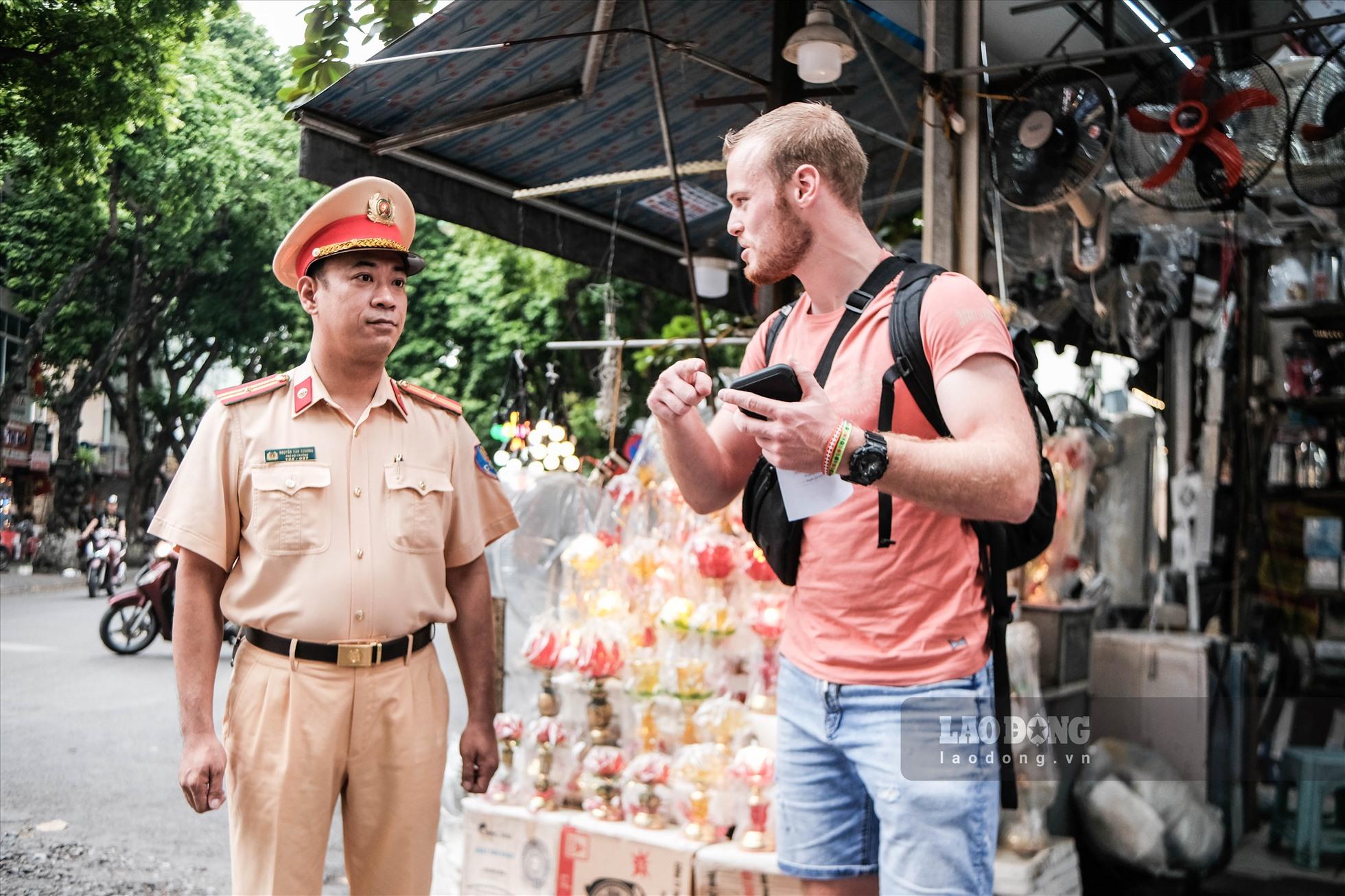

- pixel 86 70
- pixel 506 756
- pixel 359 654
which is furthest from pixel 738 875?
pixel 86 70

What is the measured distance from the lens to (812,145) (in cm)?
186

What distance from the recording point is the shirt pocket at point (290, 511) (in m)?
2.25

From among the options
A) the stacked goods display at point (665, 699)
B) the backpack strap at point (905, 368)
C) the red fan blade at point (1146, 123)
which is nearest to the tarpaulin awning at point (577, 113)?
the red fan blade at point (1146, 123)

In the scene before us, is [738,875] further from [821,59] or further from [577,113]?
[577,113]

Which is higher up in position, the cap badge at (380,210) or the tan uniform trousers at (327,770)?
the cap badge at (380,210)

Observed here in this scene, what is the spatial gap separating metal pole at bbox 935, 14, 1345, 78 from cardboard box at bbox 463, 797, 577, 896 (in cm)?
279

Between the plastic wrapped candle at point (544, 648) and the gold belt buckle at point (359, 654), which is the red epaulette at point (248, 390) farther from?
the plastic wrapped candle at point (544, 648)

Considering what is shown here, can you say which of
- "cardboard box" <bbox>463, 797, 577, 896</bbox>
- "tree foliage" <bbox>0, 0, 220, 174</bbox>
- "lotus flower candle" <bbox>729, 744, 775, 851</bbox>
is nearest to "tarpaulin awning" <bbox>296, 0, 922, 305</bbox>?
"tree foliage" <bbox>0, 0, 220, 174</bbox>

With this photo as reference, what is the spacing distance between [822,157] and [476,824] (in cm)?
261

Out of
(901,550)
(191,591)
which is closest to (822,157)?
(901,550)

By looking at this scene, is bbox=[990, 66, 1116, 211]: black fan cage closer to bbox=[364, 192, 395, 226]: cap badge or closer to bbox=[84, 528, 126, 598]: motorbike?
bbox=[364, 192, 395, 226]: cap badge

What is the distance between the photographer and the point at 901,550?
183 cm

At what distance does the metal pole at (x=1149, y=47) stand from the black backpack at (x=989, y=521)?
198cm

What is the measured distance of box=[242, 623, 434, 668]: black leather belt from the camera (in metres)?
2.21
